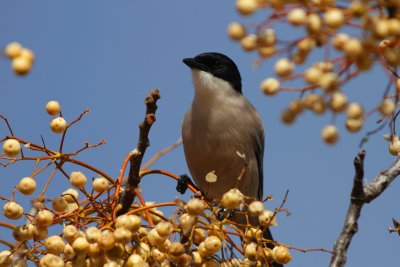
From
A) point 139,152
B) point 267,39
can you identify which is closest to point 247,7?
point 267,39

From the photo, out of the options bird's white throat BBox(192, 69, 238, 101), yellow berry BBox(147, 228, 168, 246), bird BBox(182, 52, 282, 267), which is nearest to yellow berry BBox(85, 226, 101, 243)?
yellow berry BBox(147, 228, 168, 246)

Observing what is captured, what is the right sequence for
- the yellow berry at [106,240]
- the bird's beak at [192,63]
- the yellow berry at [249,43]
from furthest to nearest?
the bird's beak at [192,63] → the yellow berry at [106,240] → the yellow berry at [249,43]

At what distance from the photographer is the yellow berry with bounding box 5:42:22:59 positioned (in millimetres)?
2146

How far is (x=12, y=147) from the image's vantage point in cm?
312

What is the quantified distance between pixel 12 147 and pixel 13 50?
1.06m

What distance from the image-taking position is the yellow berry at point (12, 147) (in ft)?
10.2

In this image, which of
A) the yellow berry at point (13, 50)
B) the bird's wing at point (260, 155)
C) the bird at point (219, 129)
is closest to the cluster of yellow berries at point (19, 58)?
the yellow berry at point (13, 50)

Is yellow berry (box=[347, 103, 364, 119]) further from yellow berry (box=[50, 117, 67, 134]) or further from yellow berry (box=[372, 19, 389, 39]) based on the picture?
yellow berry (box=[50, 117, 67, 134])

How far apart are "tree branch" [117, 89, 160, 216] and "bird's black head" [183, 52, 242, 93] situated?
215 centimetres

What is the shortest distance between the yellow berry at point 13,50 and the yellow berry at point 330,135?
1071mm

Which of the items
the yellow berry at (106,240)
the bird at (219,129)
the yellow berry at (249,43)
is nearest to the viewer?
the yellow berry at (249,43)

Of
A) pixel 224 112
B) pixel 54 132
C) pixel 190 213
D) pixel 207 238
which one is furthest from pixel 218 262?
pixel 224 112

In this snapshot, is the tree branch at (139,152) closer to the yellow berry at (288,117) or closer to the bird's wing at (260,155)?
the yellow berry at (288,117)

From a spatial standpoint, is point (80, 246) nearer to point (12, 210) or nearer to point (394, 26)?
point (12, 210)
